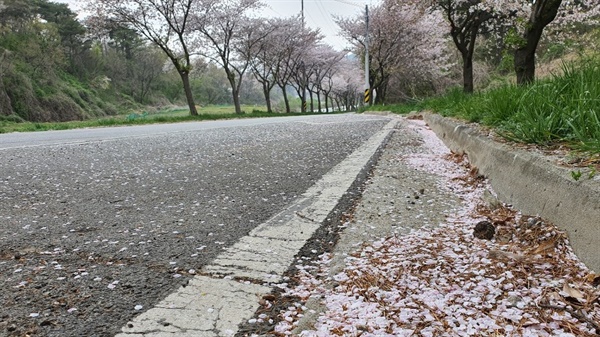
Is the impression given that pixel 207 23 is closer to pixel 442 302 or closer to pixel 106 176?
pixel 106 176

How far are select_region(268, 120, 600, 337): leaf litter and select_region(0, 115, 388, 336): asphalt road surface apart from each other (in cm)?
43

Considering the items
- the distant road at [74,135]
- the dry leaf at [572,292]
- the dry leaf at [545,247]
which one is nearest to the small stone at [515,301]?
the dry leaf at [572,292]

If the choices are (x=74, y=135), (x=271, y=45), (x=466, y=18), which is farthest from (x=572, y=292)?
(x=271, y=45)

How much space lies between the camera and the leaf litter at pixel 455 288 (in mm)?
962

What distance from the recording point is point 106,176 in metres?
3.14

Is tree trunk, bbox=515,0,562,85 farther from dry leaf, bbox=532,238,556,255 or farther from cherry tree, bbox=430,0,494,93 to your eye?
dry leaf, bbox=532,238,556,255

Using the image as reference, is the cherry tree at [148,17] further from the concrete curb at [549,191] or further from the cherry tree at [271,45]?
the concrete curb at [549,191]

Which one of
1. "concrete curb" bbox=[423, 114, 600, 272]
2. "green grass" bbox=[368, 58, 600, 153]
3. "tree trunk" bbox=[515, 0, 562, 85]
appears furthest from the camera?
"tree trunk" bbox=[515, 0, 562, 85]

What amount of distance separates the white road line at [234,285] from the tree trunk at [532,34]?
6.62 meters

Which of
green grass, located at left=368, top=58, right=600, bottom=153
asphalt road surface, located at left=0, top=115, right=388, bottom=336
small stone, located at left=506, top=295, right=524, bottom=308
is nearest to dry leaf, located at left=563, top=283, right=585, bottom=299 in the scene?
small stone, located at left=506, top=295, right=524, bottom=308

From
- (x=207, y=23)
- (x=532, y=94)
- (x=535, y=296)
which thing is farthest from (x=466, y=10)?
(x=207, y=23)

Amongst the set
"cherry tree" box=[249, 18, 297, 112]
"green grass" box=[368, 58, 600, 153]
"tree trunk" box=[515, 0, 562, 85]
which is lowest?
"green grass" box=[368, 58, 600, 153]

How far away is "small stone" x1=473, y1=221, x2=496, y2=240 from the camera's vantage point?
1.55m

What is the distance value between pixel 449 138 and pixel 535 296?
151 inches
